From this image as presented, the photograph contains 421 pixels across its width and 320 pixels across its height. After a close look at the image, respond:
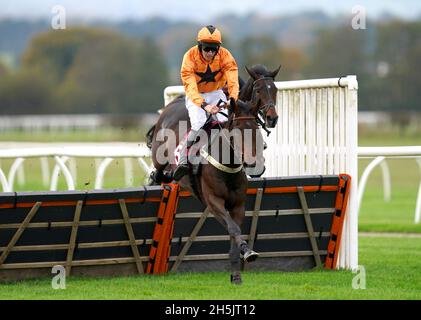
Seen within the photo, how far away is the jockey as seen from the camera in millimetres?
9258

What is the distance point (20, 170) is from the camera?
78.8 ft

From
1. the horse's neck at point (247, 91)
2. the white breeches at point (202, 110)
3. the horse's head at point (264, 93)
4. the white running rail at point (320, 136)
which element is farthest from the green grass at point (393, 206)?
the horse's head at point (264, 93)

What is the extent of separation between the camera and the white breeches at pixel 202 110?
9409 mm

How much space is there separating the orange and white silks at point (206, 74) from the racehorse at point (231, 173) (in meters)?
0.49

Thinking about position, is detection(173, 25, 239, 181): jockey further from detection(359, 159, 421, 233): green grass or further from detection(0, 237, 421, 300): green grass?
detection(359, 159, 421, 233): green grass

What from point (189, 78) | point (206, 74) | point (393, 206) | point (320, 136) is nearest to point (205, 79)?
point (206, 74)

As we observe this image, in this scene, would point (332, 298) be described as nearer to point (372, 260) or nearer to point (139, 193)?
point (139, 193)

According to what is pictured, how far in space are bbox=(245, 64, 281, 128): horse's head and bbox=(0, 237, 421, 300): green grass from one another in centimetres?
139

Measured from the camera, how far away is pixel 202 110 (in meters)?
9.52

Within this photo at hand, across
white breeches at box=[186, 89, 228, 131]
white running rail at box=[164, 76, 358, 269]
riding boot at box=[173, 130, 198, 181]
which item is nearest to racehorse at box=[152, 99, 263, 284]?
riding boot at box=[173, 130, 198, 181]

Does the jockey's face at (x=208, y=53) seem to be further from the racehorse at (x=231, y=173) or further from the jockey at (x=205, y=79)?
the racehorse at (x=231, y=173)

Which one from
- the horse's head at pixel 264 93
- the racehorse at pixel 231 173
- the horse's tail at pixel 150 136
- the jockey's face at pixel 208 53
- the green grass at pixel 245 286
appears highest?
the jockey's face at pixel 208 53
